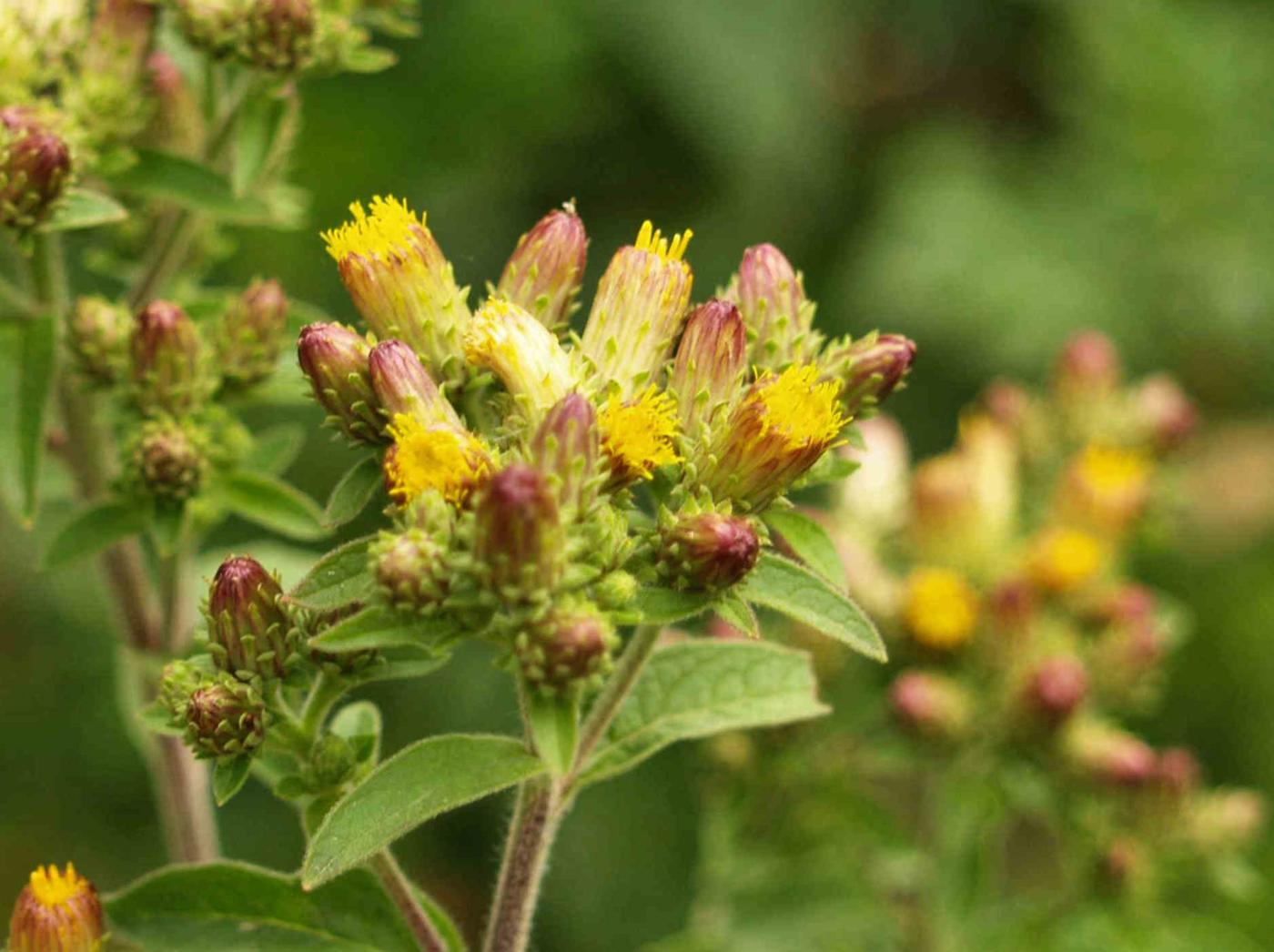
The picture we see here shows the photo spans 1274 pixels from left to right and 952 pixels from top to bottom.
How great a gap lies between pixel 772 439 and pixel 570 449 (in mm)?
263

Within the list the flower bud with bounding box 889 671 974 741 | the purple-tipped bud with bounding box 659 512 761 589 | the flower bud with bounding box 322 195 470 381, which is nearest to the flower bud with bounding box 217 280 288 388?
the flower bud with bounding box 322 195 470 381

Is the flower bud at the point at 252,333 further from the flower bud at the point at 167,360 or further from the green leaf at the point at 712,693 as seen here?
the green leaf at the point at 712,693

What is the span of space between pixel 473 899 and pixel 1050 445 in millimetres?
2124

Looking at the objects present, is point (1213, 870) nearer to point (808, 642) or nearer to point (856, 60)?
point (808, 642)

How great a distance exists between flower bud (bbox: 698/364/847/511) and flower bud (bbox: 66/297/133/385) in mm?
1093

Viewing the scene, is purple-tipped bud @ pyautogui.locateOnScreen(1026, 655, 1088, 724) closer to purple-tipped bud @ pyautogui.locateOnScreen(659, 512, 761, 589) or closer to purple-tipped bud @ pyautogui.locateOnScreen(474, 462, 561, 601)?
purple-tipped bud @ pyautogui.locateOnScreen(659, 512, 761, 589)

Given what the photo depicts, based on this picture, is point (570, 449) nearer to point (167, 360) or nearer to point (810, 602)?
point (810, 602)

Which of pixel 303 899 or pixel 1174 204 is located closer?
pixel 303 899

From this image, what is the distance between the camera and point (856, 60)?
600cm

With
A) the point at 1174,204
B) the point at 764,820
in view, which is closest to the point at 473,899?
the point at 764,820

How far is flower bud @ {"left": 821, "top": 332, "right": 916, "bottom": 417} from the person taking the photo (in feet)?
6.95

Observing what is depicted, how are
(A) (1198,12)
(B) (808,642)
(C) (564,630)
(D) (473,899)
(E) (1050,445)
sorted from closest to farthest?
(C) (564,630), (B) (808,642), (E) (1050,445), (D) (473,899), (A) (1198,12)

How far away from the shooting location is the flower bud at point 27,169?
2.25 m

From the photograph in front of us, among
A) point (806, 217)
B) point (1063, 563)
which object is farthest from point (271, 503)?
point (806, 217)
